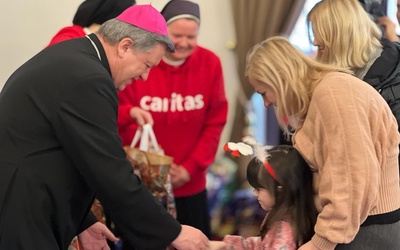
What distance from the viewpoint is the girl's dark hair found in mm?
1626

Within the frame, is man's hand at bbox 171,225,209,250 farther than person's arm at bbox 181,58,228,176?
No

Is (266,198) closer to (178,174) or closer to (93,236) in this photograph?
(93,236)

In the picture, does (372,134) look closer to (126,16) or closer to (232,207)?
(126,16)

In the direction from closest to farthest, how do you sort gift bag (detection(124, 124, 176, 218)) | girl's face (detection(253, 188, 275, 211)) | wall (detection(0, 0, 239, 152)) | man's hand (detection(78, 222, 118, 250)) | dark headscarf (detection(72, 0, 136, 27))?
1. girl's face (detection(253, 188, 275, 211))
2. man's hand (detection(78, 222, 118, 250))
3. dark headscarf (detection(72, 0, 136, 27))
4. gift bag (detection(124, 124, 176, 218))
5. wall (detection(0, 0, 239, 152))

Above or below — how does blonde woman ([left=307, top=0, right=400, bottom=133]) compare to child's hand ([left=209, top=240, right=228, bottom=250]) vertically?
above

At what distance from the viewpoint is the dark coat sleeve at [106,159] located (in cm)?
145

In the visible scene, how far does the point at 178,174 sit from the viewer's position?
2.59 meters

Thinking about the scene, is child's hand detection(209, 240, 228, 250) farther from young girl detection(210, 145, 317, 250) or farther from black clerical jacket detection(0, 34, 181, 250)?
black clerical jacket detection(0, 34, 181, 250)

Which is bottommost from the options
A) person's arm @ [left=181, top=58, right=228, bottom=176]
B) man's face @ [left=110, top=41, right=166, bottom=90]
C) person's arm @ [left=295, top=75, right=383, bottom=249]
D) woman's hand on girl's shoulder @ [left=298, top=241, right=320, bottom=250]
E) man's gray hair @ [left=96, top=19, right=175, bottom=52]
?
person's arm @ [left=181, top=58, right=228, bottom=176]

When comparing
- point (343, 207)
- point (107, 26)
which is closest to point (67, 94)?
point (107, 26)

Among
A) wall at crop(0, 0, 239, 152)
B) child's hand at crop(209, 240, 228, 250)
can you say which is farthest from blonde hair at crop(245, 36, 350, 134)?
wall at crop(0, 0, 239, 152)

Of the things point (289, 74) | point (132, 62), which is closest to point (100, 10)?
point (132, 62)

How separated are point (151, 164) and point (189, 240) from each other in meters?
0.75

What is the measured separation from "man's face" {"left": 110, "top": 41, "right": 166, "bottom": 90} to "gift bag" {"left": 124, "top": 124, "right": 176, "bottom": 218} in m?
0.72
